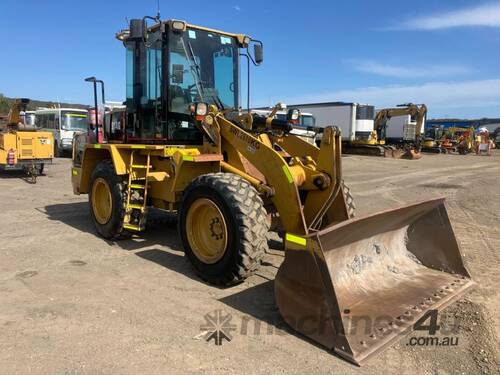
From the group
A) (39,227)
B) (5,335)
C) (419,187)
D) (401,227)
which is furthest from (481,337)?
(419,187)

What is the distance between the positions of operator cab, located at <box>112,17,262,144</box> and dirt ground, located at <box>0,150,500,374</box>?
1653 mm

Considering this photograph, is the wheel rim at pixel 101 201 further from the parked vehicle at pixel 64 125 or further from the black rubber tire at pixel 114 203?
the parked vehicle at pixel 64 125

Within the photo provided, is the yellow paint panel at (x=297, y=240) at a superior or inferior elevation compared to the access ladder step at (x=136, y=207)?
superior

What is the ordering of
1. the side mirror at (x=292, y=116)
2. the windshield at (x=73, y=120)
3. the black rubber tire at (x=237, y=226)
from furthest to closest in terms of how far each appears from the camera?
the windshield at (x=73, y=120) < the side mirror at (x=292, y=116) < the black rubber tire at (x=237, y=226)

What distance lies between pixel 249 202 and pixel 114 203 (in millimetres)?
2639

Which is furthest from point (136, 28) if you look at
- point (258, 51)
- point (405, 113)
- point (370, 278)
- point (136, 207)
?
point (405, 113)

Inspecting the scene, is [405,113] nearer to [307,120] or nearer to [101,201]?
[307,120]

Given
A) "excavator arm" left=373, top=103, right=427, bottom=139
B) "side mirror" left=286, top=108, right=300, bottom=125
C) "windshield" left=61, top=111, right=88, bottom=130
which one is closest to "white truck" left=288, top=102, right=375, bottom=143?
"excavator arm" left=373, top=103, right=427, bottom=139

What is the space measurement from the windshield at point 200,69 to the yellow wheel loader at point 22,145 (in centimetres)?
950

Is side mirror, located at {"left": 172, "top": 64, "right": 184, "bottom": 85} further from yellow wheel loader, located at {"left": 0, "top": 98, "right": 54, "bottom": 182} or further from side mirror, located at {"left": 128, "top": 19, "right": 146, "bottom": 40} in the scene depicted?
yellow wheel loader, located at {"left": 0, "top": 98, "right": 54, "bottom": 182}

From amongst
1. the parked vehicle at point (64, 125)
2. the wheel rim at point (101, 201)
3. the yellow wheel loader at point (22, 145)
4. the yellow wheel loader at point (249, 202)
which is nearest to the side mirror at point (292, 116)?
the yellow wheel loader at point (249, 202)

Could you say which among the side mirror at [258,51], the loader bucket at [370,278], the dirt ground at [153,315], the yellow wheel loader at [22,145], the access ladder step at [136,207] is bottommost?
the dirt ground at [153,315]

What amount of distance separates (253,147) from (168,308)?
191 cm

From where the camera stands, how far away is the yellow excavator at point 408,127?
2800 centimetres
